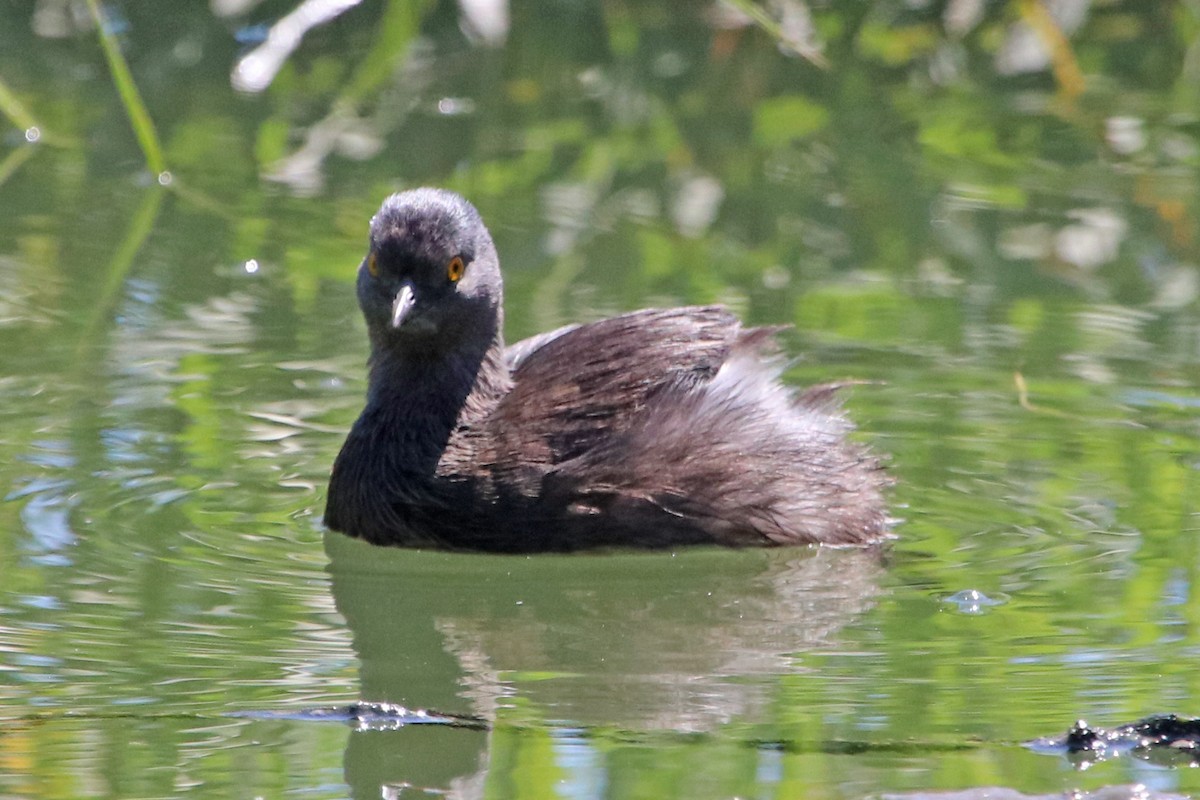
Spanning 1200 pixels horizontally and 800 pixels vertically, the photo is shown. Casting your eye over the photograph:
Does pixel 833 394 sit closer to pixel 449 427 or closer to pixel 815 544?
pixel 815 544

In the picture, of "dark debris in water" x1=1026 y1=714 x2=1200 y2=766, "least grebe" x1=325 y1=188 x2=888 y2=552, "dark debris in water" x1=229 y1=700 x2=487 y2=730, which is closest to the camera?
"dark debris in water" x1=1026 y1=714 x2=1200 y2=766

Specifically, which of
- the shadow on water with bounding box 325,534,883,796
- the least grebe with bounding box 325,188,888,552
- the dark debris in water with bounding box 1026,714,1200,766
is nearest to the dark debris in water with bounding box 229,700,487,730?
the shadow on water with bounding box 325,534,883,796

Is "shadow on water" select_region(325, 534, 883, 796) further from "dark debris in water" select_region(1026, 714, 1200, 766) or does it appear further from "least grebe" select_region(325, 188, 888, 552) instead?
"dark debris in water" select_region(1026, 714, 1200, 766)

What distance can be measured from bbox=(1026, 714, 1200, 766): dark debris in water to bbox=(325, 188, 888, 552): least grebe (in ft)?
6.38

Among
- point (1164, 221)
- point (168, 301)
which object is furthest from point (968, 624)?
point (1164, 221)

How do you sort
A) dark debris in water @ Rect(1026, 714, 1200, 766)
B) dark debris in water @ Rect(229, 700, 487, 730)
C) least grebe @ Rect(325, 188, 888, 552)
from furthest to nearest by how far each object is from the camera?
least grebe @ Rect(325, 188, 888, 552)
dark debris in water @ Rect(229, 700, 487, 730)
dark debris in water @ Rect(1026, 714, 1200, 766)

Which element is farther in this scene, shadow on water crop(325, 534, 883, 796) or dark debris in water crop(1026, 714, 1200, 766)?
shadow on water crop(325, 534, 883, 796)

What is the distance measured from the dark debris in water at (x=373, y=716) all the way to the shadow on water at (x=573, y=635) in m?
0.03

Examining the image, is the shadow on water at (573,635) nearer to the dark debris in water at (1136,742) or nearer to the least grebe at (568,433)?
the least grebe at (568,433)

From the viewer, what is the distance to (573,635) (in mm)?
5645

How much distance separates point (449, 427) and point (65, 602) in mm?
1439

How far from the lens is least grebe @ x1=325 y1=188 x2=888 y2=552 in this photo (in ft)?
20.9

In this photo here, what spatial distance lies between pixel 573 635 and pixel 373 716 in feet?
3.17

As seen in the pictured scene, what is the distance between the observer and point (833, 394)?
688 cm
